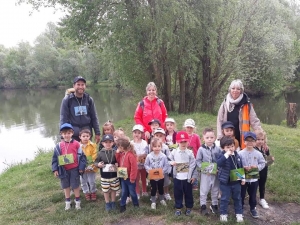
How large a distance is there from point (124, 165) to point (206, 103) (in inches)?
426

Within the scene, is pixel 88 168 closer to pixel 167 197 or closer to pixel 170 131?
pixel 167 197

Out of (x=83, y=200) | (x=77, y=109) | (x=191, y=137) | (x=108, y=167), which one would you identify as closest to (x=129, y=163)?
(x=108, y=167)

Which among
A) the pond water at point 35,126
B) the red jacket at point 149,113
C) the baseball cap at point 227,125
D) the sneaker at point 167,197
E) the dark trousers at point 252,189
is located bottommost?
the pond water at point 35,126

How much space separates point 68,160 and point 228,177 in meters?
2.33

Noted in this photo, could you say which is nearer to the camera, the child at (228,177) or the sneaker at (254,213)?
the child at (228,177)

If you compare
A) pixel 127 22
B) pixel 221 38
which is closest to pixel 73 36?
pixel 127 22

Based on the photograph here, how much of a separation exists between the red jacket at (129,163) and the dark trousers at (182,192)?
600 mm

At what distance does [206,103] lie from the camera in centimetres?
1438

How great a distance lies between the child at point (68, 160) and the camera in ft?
13.9

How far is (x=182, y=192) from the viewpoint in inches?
161

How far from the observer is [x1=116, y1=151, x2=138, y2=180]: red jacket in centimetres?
409

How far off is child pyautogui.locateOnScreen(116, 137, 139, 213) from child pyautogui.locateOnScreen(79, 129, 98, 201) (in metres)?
0.56

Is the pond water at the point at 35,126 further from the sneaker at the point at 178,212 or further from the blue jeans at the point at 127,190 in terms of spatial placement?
the sneaker at the point at 178,212

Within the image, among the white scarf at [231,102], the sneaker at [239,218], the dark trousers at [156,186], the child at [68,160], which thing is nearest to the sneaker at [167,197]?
the dark trousers at [156,186]
